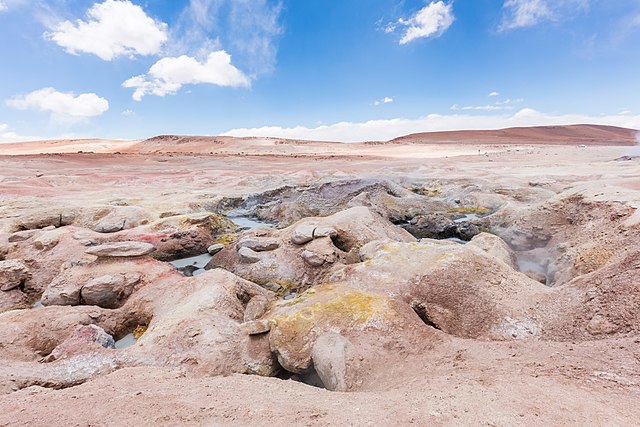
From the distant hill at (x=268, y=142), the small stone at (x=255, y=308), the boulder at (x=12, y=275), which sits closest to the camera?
the small stone at (x=255, y=308)

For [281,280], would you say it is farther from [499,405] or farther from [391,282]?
[499,405]

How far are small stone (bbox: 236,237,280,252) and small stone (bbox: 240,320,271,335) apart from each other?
12.3 ft

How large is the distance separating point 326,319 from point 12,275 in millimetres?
6791

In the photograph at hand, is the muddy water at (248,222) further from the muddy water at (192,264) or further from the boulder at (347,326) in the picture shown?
the boulder at (347,326)

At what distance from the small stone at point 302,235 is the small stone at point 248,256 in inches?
37.7

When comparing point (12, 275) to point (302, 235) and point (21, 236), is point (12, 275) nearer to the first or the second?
point (21, 236)

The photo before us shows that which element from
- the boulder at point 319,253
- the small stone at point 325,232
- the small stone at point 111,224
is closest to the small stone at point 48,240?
the small stone at point 111,224

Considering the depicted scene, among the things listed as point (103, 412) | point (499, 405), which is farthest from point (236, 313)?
point (499, 405)

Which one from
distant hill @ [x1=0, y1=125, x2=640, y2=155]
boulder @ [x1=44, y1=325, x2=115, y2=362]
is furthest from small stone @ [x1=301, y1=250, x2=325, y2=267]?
distant hill @ [x1=0, y1=125, x2=640, y2=155]

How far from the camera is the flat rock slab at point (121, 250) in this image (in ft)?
25.3

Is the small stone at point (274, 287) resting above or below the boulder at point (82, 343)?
below

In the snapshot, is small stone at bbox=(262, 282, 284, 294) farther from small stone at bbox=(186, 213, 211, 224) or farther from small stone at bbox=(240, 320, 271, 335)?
small stone at bbox=(186, 213, 211, 224)

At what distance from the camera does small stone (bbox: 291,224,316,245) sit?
27.9ft

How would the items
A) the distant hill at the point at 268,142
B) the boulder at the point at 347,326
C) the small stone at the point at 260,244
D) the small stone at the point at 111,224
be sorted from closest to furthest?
the boulder at the point at 347,326, the small stone at the point at 260,244, the small stone at the point at 111,224, the distant hill at the point at 268,142
